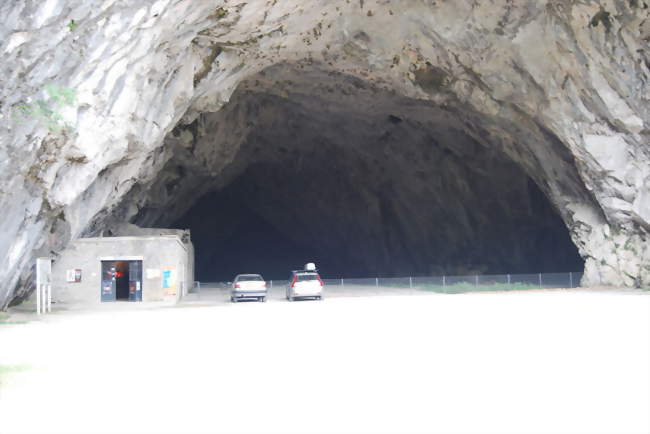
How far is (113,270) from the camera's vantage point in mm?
28438

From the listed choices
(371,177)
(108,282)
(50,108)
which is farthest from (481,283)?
(50,108)

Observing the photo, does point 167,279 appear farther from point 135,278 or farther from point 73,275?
point 73,275

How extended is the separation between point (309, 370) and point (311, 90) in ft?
103

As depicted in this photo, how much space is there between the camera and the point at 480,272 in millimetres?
48531

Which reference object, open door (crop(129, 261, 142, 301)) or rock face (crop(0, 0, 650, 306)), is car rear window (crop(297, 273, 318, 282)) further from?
rock face (crop(0, 0, 650, 306))

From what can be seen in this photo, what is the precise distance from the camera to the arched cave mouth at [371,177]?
1592 inches

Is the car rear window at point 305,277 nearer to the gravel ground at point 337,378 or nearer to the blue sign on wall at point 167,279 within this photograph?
the blue sign on wall at point 167,279

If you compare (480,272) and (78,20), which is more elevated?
(78,20)

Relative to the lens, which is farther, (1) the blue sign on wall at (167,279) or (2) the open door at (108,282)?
(1) the blue sign on wall at (167,279)

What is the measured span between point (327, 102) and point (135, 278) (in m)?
18.6

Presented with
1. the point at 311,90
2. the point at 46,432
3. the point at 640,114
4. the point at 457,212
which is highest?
the point at 311,90

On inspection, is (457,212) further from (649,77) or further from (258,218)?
(258,218)

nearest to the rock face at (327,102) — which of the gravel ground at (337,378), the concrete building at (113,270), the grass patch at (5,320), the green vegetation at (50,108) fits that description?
the green vegetation at (50,108)

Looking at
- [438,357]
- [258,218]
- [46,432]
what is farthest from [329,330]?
[258,218]
